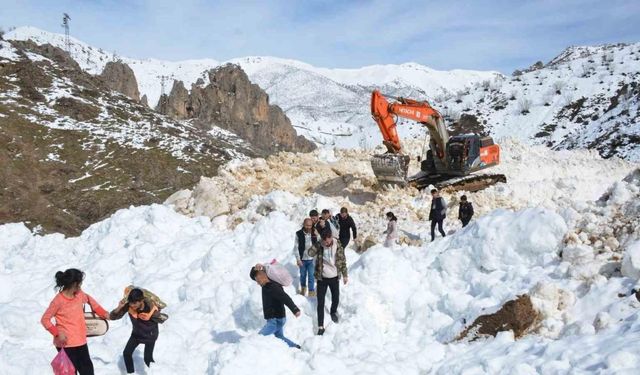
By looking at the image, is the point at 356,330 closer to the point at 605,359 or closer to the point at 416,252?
the point at 416,252

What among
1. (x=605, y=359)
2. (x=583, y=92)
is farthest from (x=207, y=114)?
(x=605, y=359)

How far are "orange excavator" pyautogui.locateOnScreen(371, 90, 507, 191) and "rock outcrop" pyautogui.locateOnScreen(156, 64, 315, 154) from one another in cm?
7559

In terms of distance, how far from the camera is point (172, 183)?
50.8m

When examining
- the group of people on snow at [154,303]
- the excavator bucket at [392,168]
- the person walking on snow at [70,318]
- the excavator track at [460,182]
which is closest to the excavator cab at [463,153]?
the excavator track at [460,182]

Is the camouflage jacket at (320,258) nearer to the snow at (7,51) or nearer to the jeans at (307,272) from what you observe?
the jeans at (307,272)

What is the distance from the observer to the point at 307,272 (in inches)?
341

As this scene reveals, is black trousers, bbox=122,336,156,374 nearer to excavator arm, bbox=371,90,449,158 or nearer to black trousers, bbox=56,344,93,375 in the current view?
black trousers, bbox=56,344,93,375

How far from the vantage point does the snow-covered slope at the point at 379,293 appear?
637 centimetres

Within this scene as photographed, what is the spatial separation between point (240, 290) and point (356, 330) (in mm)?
2349

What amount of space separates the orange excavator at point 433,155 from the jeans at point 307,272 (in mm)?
7519

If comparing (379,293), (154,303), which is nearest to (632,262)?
(379,293)

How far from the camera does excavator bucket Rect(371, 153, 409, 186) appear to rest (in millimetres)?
15555

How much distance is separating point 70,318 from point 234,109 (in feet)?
323

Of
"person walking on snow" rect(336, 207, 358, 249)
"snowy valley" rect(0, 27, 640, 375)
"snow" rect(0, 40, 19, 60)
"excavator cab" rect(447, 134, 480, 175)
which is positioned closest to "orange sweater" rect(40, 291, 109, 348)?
"snowy valley" rect(0, 27, 640, 375)
